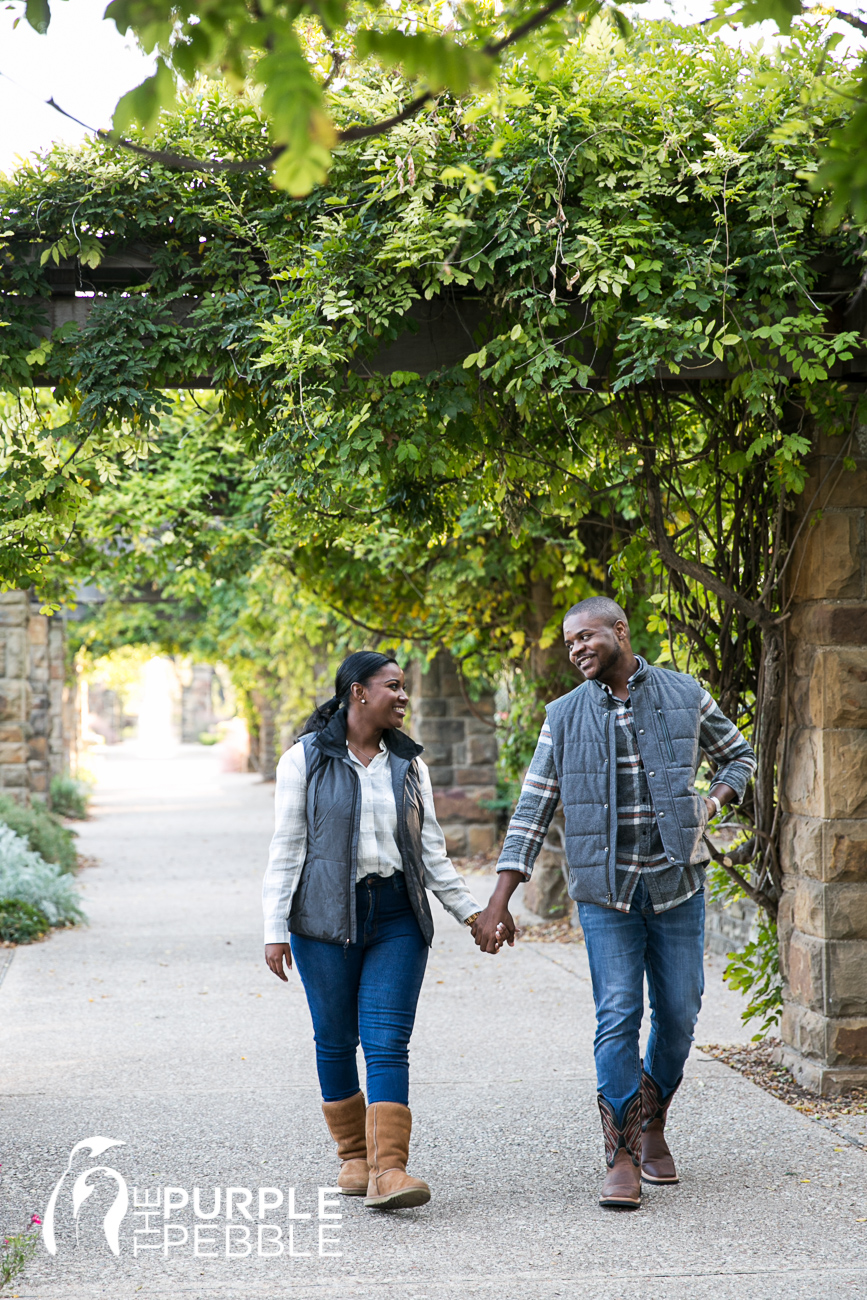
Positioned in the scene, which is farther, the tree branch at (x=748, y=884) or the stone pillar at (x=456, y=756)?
the stone pillar at (x=456, y=756)

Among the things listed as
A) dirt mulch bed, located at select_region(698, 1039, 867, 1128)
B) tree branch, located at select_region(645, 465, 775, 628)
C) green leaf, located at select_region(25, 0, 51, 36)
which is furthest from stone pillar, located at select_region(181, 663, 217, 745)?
green leaf, located at select_region(25, 0, 51, 36)

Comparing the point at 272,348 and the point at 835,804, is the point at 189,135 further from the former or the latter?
the point at 835,804

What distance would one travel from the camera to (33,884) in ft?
28.7

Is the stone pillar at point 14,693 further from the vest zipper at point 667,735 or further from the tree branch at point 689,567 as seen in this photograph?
the vest zipper at point 667,735

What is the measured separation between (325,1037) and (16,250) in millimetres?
2691

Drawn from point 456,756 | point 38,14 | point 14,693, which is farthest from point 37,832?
point 38,14

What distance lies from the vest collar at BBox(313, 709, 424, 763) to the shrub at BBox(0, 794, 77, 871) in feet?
20.5

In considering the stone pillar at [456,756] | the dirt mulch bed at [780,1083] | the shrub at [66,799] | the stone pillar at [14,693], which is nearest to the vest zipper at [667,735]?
the dirt mulch bed at [780,1083]

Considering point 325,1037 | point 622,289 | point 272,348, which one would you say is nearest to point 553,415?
point 622,289

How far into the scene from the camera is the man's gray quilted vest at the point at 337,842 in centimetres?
353

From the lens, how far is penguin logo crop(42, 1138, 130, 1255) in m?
3.36

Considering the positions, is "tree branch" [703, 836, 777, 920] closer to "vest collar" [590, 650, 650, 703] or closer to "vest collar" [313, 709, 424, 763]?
"vest collar" [590, 650, 650, 703]

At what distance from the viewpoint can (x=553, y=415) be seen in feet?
14.4

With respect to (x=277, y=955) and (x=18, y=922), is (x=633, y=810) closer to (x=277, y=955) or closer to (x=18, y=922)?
(x=277, y=955)
